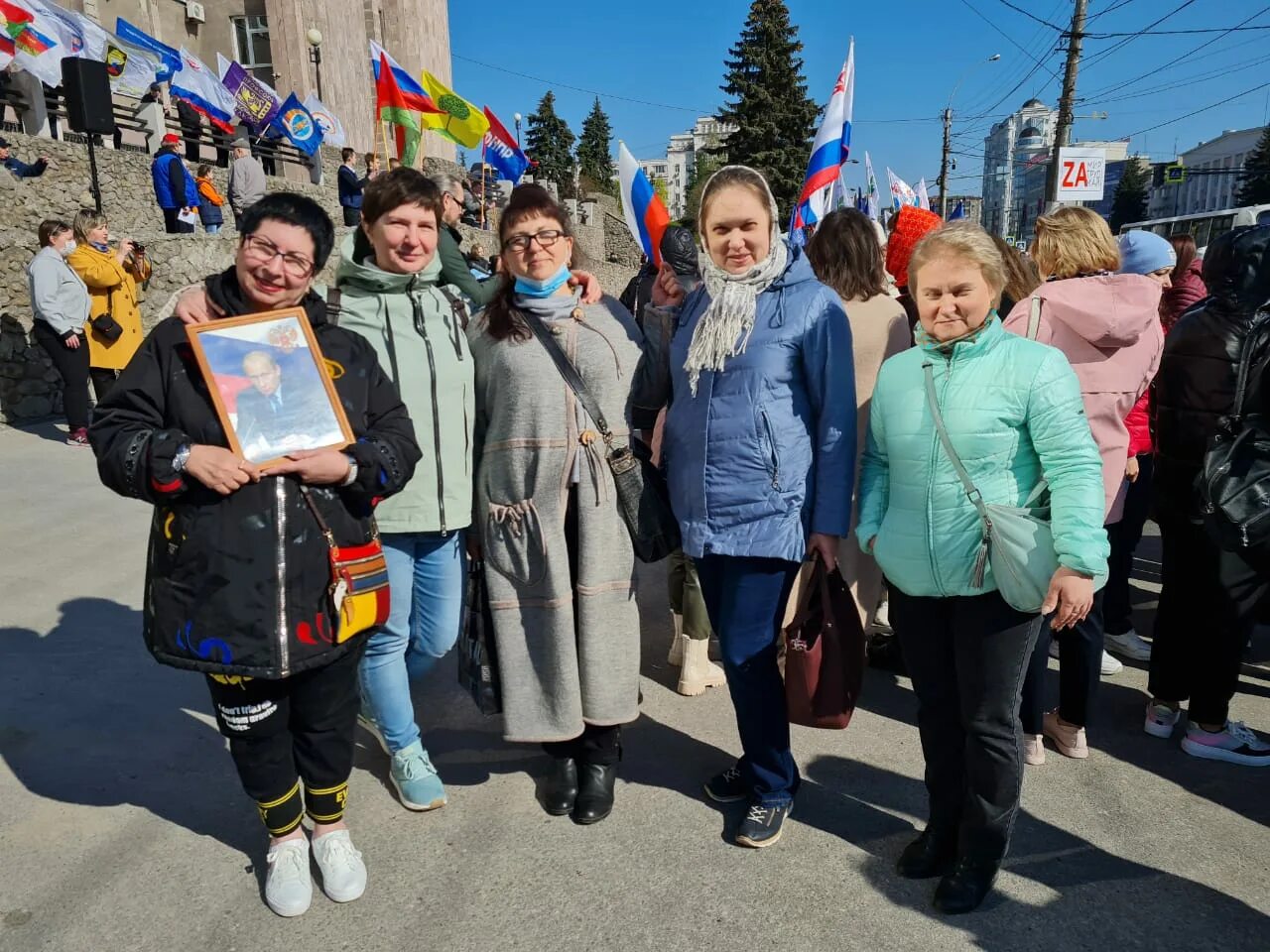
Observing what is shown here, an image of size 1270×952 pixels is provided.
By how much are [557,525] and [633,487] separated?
10.8 inches

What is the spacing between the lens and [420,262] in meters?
2.68

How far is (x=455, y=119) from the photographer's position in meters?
11.8

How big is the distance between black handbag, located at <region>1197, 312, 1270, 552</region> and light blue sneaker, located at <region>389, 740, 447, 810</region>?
2.62m

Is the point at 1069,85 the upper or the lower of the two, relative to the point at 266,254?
upper

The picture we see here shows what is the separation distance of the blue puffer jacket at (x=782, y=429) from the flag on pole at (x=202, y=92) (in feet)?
66.7

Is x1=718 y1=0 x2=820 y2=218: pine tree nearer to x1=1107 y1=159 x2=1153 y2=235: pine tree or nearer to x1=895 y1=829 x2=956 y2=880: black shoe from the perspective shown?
x1=895 y1=829 x2=956 y2=880: black shoe

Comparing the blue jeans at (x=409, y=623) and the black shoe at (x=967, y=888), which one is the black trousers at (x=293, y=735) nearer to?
the blue jeans at (x=409, y=623)

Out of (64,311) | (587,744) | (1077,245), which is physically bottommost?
(587,744)

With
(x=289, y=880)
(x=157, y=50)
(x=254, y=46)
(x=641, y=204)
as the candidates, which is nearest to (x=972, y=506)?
(x=289, y=880)

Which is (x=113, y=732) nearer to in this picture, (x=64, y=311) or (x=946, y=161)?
(x=64, y=311)

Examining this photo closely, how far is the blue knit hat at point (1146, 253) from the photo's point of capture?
154 inches

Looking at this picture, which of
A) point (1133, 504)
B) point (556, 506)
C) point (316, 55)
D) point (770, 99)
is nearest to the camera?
point (556, 506)

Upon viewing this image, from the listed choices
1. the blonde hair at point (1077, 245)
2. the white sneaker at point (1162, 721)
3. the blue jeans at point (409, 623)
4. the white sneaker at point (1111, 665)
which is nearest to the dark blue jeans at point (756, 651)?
the blue jeans at point (409, 623)

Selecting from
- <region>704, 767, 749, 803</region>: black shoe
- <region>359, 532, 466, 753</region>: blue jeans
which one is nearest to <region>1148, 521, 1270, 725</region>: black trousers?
<region>704, 767, 749, 803</region>: black shoe
